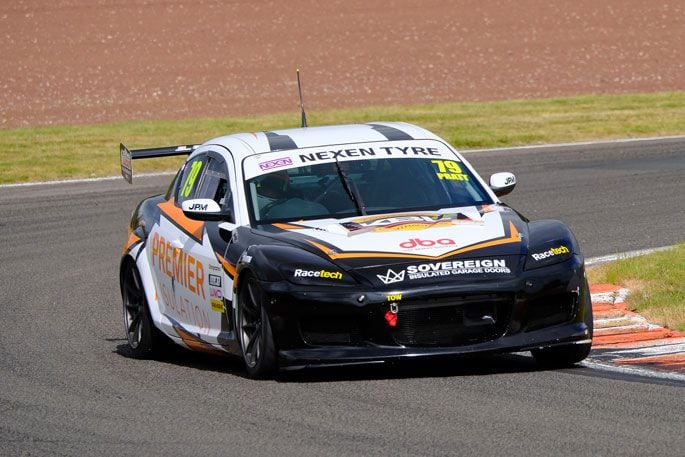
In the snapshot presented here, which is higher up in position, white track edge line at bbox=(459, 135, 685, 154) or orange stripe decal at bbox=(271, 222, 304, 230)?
orange stripe decal at bbox=(271, 222, 304, 230)

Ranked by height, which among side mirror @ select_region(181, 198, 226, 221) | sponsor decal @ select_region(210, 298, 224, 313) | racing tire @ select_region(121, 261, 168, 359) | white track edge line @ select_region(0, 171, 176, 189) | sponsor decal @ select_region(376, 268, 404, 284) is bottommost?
white track edge line @ select_region(0, 171, 176, 189)

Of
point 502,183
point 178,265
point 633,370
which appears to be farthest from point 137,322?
point 633,370

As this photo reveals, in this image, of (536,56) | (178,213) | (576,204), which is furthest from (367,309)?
(536,56)

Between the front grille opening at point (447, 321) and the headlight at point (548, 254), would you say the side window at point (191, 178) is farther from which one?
the headlight at point (548, 254)

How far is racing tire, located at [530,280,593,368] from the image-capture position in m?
8.09

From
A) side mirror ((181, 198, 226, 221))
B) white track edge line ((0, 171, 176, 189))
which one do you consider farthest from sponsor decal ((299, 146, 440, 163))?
white track edge line ((0, 171, 176, 189))

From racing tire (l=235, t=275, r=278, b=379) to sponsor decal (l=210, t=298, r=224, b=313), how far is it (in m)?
0.29

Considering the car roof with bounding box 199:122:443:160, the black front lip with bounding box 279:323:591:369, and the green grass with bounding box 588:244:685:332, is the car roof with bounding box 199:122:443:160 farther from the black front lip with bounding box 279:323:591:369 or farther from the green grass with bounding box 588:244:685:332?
the black front lip with bounding box 279:323:591:369

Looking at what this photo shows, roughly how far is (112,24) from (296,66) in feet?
21.7

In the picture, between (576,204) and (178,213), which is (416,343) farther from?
(576,204)

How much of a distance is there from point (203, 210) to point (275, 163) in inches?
25.2

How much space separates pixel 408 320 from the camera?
7.75m

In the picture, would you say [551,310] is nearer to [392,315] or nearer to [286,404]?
[392,315]

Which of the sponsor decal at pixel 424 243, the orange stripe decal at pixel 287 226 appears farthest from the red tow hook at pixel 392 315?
the orange stripe decal at pixel 287 226
